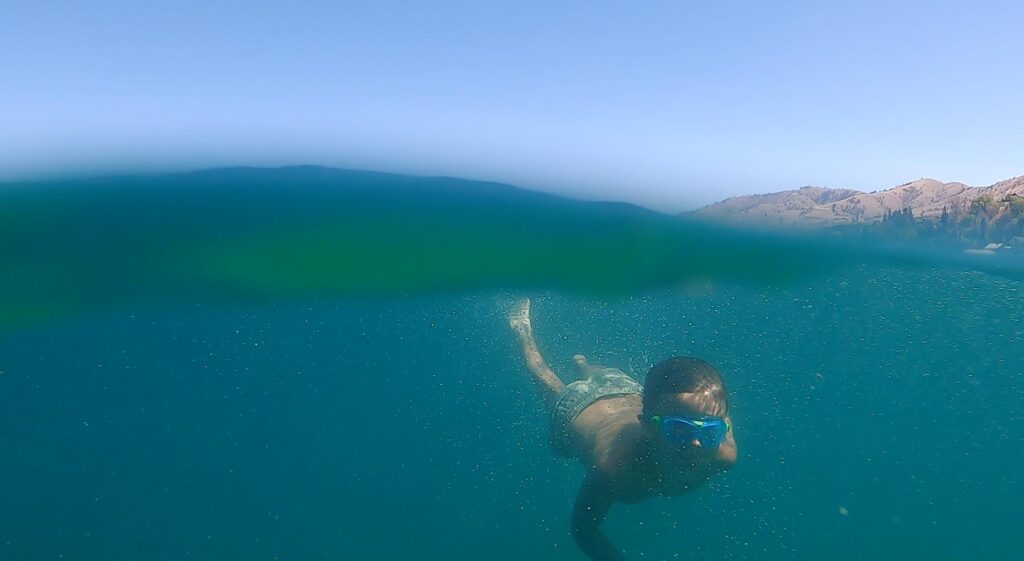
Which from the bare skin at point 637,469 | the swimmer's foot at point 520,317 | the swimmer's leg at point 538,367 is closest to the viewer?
the bare skin at point 637,469

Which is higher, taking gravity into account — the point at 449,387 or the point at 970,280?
the point at 970,280

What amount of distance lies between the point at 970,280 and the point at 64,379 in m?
32.8

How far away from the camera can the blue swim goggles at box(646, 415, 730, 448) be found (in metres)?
4.49

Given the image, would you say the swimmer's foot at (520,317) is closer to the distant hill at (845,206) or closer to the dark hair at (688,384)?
the distant hill at (845,206)

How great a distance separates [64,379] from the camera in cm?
1964

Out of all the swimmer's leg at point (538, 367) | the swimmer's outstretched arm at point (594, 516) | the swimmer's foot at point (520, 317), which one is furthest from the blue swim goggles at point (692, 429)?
the swimmer's foot at point (520, 317)

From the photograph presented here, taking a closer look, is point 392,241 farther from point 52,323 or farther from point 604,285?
point 52,323

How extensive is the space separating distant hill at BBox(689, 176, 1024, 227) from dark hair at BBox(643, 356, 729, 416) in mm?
10208

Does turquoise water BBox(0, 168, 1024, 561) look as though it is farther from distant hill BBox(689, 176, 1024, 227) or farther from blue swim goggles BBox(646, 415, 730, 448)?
blue swim goggles BBox(646, 415, 730, 448)

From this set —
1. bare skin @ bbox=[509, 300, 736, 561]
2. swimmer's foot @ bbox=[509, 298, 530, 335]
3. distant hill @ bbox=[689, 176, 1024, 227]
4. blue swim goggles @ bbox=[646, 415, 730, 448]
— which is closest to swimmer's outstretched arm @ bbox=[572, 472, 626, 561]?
bare skin @ bbox=[509, 300, 736, 561]

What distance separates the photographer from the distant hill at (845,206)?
1443 cm

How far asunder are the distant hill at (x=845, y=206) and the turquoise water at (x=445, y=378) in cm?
83

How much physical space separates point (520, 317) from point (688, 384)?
32.6 ft

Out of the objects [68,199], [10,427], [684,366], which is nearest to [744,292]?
[684,366]
